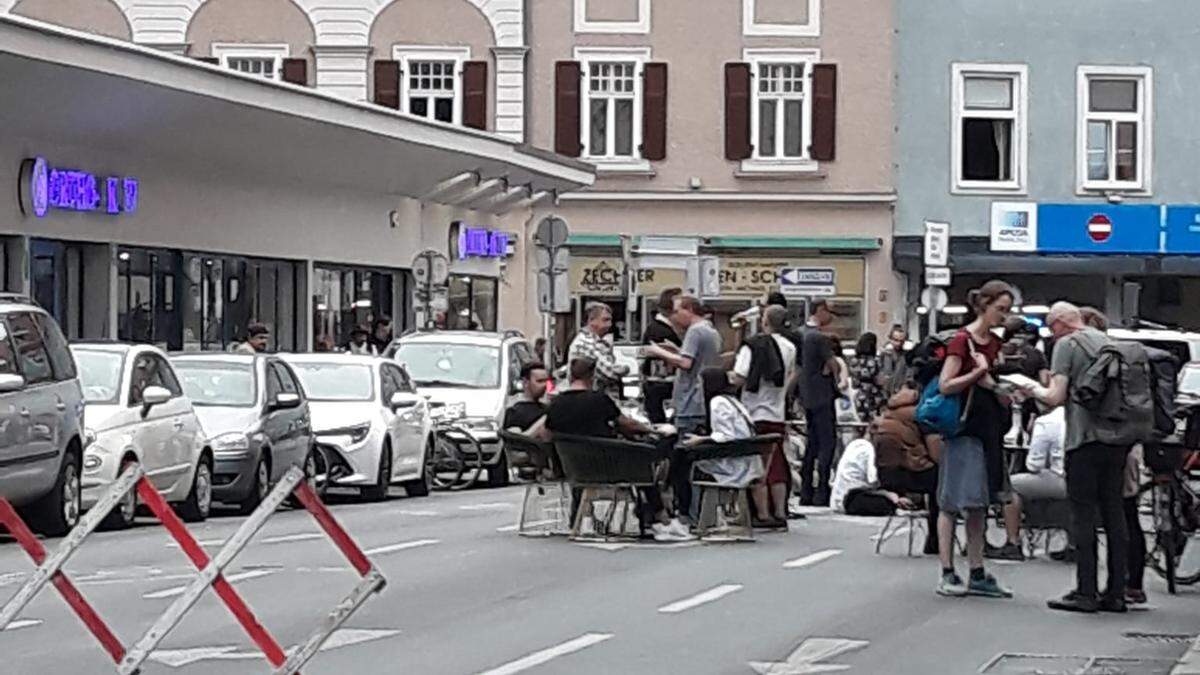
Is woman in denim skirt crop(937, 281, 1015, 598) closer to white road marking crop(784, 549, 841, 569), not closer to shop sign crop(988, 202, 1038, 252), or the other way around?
white road marking crop(784, 549, 841, 569)

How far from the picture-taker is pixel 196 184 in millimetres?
36031

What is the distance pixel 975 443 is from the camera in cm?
1600

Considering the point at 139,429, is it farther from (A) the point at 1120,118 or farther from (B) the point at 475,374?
(A) the point at 1120,118

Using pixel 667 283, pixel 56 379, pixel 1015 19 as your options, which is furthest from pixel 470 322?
pixel 56 379

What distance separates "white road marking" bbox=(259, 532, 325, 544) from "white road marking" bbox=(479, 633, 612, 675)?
654cm

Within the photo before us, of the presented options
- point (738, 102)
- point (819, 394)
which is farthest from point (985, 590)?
point (738, 102)

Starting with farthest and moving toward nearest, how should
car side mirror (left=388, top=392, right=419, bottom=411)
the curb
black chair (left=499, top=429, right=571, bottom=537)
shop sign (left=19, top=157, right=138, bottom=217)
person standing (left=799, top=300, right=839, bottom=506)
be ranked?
1. shop sign (left=19, top=157, right=138, bottom=217)
2. car side mirror (left=388, top=392, right=419, bottom=411)
3. person standing (left=799, top=300, right=839, bottom=506)
4. black chair (left=499, top=429, right=571, bottom=537)
5. the curb

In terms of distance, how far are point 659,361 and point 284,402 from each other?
393 cm

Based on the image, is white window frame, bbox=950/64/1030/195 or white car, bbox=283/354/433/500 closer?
white car, bbox=283/354/433/500

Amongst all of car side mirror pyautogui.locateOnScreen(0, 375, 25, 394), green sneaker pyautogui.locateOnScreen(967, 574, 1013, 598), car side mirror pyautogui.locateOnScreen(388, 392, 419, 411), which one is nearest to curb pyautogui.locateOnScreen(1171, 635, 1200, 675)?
green sneaker pyautogui.locateOnScreen(967, 574, 1013, 598)

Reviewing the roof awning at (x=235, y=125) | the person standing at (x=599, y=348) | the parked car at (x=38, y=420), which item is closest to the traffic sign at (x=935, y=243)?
the roof awning at (x=235, y=125)

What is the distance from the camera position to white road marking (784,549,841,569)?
18.3m

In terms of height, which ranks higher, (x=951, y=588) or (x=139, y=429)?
(x=139, y=429)

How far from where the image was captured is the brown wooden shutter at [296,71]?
1960 inches
